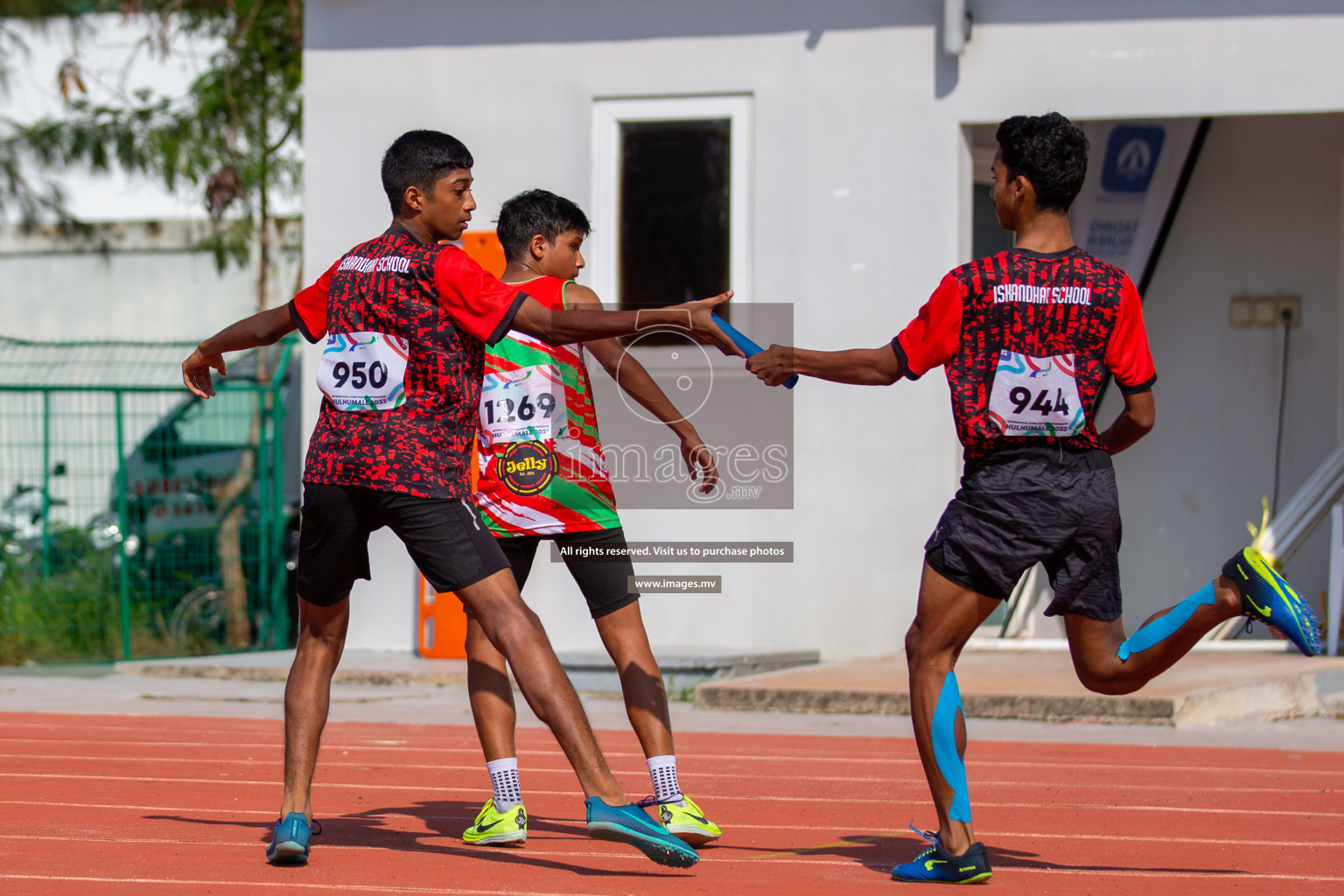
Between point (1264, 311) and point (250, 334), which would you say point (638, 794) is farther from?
point (1264, 311)

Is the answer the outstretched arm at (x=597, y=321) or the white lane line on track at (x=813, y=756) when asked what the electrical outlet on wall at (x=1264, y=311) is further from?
the outstretched arm at (x=597, y=321)

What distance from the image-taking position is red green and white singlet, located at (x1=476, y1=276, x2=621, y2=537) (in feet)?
16.7

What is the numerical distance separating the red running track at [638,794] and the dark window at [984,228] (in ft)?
15.8

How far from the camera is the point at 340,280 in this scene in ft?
15.4

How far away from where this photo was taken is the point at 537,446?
16.8ft

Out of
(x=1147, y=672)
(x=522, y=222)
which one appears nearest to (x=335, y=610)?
(x=522, y=222)

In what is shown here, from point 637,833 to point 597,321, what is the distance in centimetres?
142

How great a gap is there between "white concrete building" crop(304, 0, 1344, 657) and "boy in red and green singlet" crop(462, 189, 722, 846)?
18.4ft

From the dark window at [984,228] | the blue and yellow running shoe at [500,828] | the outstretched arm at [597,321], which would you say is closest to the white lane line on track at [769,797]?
the blue and yellow running shoe at [500,828]

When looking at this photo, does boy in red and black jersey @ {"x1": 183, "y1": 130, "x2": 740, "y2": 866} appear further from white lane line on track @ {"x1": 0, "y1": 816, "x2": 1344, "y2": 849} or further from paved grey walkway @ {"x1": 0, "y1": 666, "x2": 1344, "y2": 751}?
paved grey walkway @ {"x1": 0, "y1": 666, "x2": 1344, "y2": 751}

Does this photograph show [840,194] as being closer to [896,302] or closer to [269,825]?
[896,302]

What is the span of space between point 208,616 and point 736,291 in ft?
16.5

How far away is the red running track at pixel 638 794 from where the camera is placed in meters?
4.57

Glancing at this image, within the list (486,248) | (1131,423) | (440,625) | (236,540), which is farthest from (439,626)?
(1131,423)
